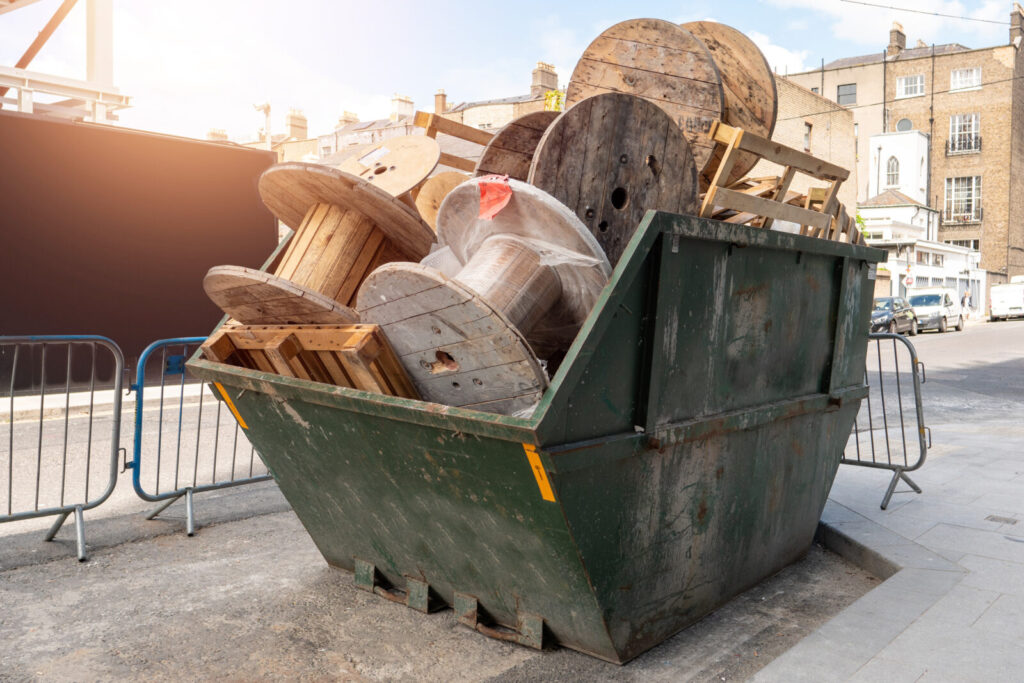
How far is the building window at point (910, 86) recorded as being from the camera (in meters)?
55.7

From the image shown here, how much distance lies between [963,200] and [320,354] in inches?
2425

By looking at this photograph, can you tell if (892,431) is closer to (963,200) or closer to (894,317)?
(894,317)

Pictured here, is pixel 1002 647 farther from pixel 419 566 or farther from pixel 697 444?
pixel 419 566

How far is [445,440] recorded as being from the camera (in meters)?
3.02

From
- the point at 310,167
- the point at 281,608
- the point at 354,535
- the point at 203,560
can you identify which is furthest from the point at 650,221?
the point at 203,560

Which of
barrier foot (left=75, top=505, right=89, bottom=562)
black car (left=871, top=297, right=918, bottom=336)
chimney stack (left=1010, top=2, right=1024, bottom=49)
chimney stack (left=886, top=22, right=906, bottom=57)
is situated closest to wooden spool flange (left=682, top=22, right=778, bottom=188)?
barrier foot (left=75, top=505, right=89, bottom=562)

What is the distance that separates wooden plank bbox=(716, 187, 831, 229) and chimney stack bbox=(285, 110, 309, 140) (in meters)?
46.1

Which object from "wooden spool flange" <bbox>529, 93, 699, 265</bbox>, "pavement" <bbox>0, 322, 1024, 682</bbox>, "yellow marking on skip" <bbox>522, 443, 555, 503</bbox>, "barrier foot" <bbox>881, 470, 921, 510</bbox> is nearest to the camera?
"yellow marking on skip" <bbox>522, 443, 555, 503</bbox>

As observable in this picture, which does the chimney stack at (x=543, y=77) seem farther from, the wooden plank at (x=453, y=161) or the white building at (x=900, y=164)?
the wooden plank at (x=453, y=161)

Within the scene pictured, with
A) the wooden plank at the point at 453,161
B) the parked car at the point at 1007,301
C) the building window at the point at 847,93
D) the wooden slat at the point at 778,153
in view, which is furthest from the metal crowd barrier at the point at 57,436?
the building window at the point at 847,93

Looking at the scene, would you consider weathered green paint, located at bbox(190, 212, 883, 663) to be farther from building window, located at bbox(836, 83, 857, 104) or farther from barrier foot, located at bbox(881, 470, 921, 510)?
building window, located at bbox(836, 83, 857, 104)

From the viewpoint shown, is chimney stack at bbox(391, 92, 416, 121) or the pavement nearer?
the pavement

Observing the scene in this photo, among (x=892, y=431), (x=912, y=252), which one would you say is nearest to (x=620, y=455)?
(x=892, y=431)

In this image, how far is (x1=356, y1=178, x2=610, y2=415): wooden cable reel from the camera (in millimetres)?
2781
